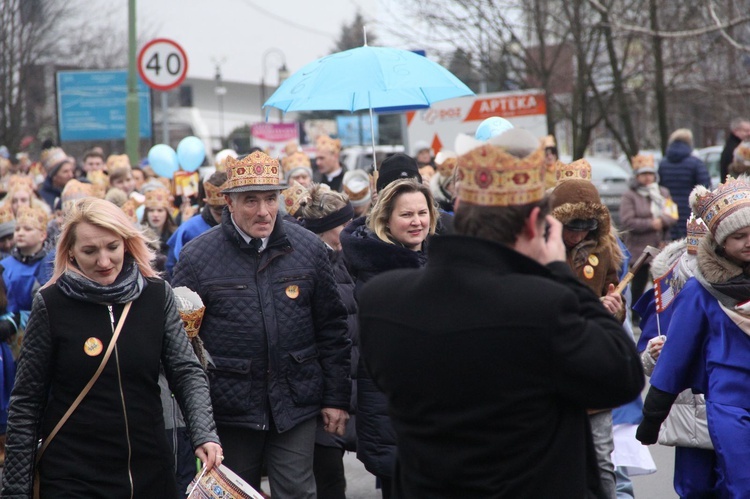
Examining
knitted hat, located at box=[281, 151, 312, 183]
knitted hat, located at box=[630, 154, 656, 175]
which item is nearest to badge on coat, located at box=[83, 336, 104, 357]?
knitted hat, located at box=[281, 151, 312, 183]

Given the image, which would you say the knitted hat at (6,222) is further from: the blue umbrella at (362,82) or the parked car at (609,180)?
the parked car at (609,180)

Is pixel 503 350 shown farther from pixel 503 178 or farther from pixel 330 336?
pixel 330 336

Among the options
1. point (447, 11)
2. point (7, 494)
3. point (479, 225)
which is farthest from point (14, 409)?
point (447, 11)

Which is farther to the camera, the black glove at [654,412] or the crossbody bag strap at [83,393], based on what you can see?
the black glove at [654,412]

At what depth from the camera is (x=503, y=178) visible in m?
2.74

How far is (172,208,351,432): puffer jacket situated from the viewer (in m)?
5.02

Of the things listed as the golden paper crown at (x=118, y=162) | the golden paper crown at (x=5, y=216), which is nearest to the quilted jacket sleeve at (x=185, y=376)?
the golden paper crown at (x=5, y=216)

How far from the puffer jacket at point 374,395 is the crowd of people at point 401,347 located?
11 mm

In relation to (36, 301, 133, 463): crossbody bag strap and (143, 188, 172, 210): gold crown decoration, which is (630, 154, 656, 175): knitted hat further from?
(36, 301, 133, 463): crossbody bag strap

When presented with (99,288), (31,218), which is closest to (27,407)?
(99,288)

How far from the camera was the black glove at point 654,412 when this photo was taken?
4684mm

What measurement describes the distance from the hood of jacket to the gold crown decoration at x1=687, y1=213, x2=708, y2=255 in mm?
8362

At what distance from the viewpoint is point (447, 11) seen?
2277cm

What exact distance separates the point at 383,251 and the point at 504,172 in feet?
8.48
